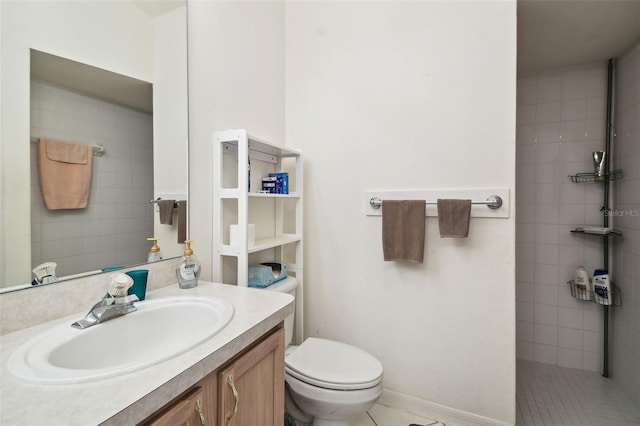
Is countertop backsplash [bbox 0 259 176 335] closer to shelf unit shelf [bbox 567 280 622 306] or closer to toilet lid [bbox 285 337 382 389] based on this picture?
toilet lid [bbox 285 337 382 389]

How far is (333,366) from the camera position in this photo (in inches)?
51.1

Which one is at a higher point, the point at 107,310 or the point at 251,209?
the point at 251,209

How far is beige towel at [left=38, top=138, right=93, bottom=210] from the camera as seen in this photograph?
2.67ft

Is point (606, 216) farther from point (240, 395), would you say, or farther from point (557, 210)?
point (240, 395)

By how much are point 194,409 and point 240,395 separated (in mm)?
169

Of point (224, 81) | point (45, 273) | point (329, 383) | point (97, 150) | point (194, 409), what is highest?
point (224, 81)

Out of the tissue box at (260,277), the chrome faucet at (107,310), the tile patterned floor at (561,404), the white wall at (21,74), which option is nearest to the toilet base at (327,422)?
the tile patterned floor at (561,404)

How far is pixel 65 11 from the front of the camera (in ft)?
2.82

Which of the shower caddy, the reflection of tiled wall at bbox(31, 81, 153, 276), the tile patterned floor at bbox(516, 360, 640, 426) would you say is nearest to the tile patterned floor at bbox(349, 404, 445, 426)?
the tile patterned floor at bbox(516, 360, 640, 426)

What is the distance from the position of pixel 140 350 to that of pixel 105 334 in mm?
116

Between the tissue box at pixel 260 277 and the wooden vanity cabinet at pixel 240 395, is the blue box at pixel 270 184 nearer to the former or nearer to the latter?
the tissue box at pixel 260 277

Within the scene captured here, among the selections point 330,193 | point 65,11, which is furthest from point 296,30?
point 65,11

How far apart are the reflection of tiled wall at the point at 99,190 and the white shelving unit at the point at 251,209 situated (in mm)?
317

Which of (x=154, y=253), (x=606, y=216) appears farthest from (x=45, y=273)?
(x=606, y=216)
